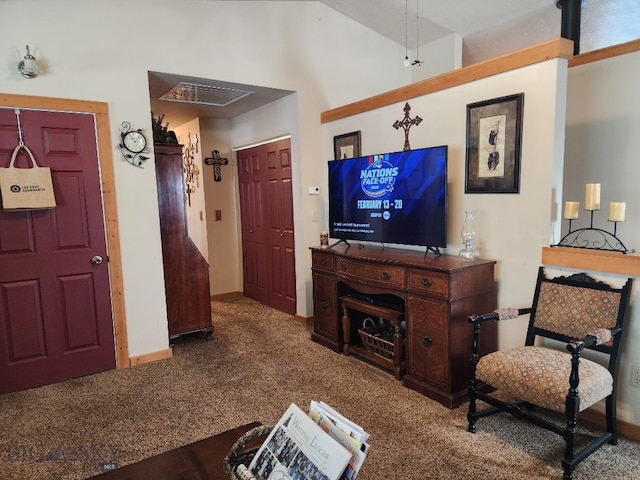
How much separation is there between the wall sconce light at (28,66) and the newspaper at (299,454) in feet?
9.79

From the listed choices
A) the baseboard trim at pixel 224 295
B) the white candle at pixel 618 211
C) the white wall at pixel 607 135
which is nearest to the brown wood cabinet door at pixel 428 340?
the white candle at pixel 618 211

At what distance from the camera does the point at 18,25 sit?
2.83m

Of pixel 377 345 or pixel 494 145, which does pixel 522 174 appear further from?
pixel 377 345

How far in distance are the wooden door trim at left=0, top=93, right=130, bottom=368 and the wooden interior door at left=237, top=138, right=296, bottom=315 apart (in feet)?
6.03

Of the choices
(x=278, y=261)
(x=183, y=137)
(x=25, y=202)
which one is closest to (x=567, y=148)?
(x=278, y=261)

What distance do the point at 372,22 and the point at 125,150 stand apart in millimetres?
2917

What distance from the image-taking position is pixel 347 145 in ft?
13.4

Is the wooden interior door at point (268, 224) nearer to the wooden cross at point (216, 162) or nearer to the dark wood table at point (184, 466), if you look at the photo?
the wooden cross at point (216, 162)

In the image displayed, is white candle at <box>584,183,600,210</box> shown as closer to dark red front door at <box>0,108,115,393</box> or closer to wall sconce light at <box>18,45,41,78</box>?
dark red front door at <box>0,108,115,393</box>

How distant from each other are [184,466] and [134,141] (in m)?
2.65

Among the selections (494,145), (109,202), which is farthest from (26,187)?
(494,145)

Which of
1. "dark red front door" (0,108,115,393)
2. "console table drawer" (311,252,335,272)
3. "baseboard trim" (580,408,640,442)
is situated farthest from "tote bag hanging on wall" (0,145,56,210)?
"baseboard trim" (580,408,640,442)

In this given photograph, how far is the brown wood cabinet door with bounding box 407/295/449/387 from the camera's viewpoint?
103 inches

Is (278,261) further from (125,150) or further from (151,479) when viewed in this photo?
(151,479)
